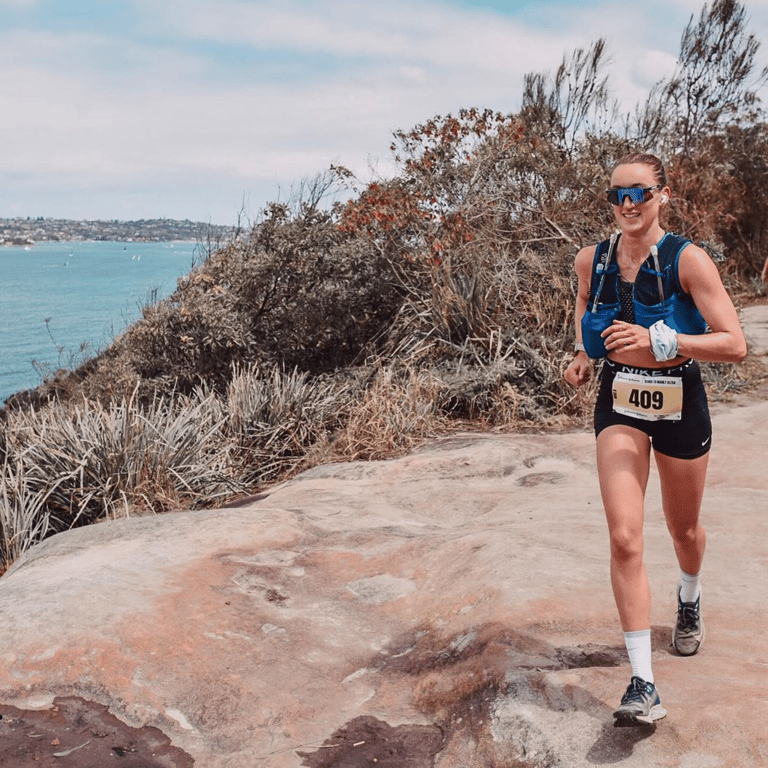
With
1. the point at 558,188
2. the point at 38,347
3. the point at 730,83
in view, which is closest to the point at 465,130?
the point at 558,188

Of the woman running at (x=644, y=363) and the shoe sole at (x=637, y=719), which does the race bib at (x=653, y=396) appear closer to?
the woman running at (x=644, y=363)

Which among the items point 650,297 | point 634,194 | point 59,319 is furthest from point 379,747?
point 59,319

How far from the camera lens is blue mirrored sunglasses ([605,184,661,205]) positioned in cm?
314

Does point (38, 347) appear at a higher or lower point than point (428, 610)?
lower

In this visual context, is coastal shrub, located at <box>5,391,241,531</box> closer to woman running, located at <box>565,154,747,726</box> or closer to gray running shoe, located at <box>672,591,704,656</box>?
gray running shoe, located at <box>672,591,704,656</box>

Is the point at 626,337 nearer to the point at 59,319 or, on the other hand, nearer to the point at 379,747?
the point at 379,747

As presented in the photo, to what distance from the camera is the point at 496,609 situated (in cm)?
401

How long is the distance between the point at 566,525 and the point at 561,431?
3439 millimetres

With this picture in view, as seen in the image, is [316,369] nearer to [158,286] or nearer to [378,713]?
[158,286]

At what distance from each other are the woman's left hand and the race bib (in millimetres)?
127

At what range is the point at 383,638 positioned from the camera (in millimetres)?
4246

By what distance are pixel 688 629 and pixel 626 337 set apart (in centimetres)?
133

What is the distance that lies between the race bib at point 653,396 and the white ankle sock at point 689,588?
81cm

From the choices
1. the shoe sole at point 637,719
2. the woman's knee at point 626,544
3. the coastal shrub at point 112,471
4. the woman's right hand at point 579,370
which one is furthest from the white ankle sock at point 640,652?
the coastal shrub at point 112,471
